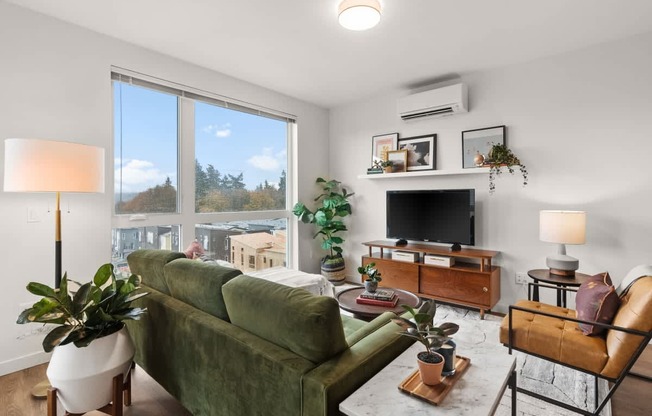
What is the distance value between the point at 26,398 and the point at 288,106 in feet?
12.2

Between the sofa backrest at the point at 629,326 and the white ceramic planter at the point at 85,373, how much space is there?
2.51 m

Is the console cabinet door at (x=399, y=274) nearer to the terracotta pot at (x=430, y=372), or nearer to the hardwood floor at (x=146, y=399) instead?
the hardwood floor at (x=146, y=399)

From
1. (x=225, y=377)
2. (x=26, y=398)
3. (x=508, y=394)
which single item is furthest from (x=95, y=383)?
(x=508, y=394)

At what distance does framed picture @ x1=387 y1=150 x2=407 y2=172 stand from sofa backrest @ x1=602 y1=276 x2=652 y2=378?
2.63 m

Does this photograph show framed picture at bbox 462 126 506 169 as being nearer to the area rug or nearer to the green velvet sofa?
the area rug

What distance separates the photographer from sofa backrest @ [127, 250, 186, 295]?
1.96 m

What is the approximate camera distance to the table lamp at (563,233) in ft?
8.81

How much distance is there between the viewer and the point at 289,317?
124 cm

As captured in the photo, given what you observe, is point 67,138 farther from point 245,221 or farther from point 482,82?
point 482,82

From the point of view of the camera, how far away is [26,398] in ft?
6.63

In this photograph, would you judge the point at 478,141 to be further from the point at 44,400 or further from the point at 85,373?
the point at 44,400

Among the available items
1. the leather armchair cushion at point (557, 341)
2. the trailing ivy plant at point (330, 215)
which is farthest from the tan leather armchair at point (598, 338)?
the trailing ivy plant at point (330, 215)

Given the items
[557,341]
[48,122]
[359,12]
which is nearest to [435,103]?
[359,12]

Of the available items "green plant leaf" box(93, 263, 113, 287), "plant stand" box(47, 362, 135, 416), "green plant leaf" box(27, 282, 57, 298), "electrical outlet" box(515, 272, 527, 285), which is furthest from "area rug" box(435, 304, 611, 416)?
"green plant leaf" box(27, 282, 57, 298)
